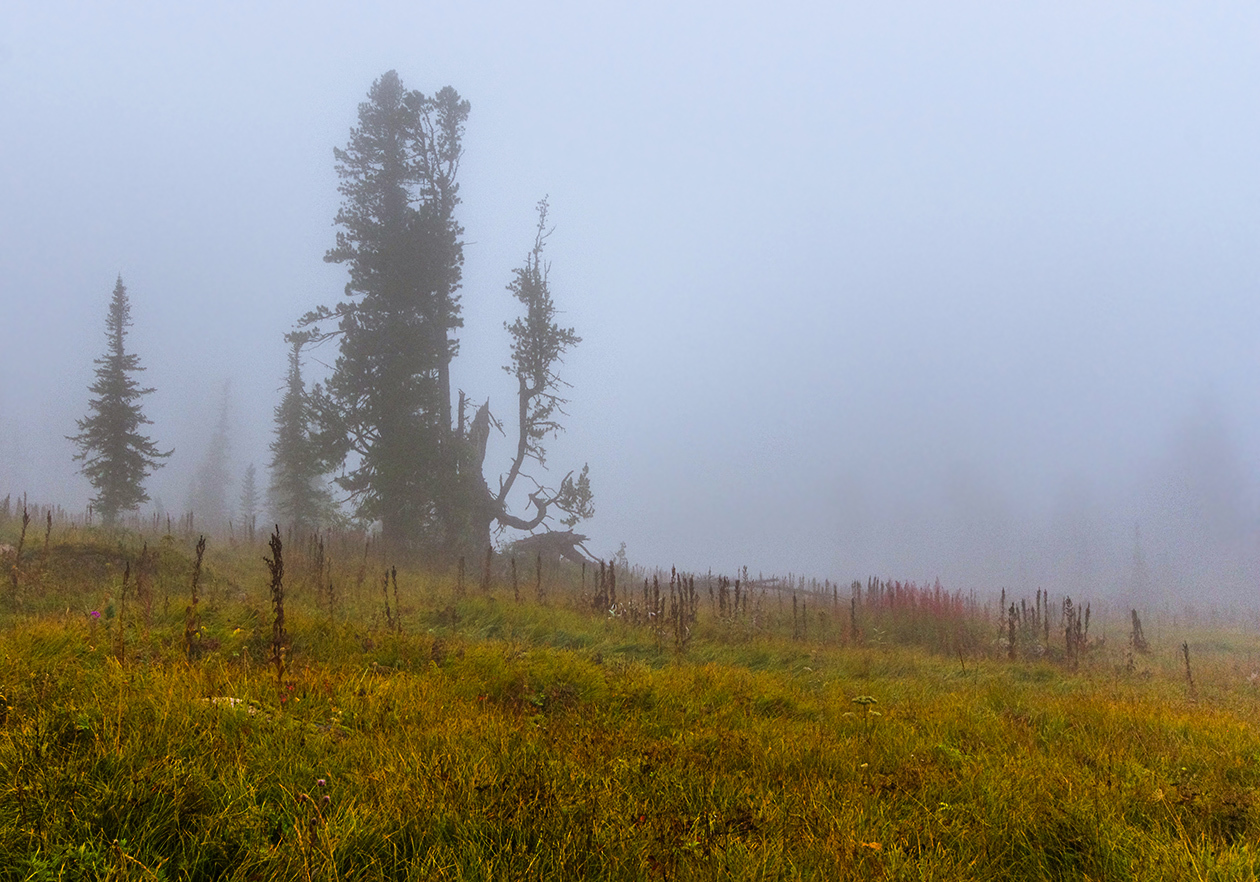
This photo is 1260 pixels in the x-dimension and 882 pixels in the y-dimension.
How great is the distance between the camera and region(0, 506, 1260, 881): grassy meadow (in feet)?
7.86

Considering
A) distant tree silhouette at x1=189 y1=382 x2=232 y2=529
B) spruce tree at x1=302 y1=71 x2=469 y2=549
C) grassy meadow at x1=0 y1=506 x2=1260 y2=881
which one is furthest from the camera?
distant tree silhouette at x1=189 y1=382 x2=232 y2=529

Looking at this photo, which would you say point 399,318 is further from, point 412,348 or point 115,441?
point 115,441

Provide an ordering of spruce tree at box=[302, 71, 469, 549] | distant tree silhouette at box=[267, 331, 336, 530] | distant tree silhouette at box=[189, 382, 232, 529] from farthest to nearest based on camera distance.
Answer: distant tree silhouette at box=[189, 382, 232, 529] < distant tree silhouette at box=[267, 331, 336, 530] < spruce tree at box=[302, 71, 469, 549]

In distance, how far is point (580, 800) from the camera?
2.89m

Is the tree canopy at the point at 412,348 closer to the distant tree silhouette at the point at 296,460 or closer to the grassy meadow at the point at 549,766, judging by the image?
the distant tree silhouette at the point at 296,460

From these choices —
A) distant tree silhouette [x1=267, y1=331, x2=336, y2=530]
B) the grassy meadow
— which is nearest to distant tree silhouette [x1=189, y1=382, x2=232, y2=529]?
distant tree silhouette [x1=267, y1=331, x2=336, y2=530]

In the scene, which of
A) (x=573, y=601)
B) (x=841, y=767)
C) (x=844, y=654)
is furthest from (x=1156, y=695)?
(x=573, y=601)

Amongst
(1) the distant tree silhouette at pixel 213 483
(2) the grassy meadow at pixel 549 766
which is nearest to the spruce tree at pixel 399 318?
(2) the grassy meadow at pixel 549 766

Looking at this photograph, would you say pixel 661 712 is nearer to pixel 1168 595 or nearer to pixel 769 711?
pixel 769 711

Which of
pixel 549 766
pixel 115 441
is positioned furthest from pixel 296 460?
pixel 549 766

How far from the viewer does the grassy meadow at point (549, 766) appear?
2396 millimetres

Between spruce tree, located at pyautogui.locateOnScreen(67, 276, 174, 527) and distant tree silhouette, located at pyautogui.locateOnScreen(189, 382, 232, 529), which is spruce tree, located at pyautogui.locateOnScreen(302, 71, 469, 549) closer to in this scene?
spruce tree, located at pyautogui.locateOnScreen(67, 276, 174, 527)

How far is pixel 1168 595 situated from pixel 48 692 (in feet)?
191

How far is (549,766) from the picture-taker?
127 inches
